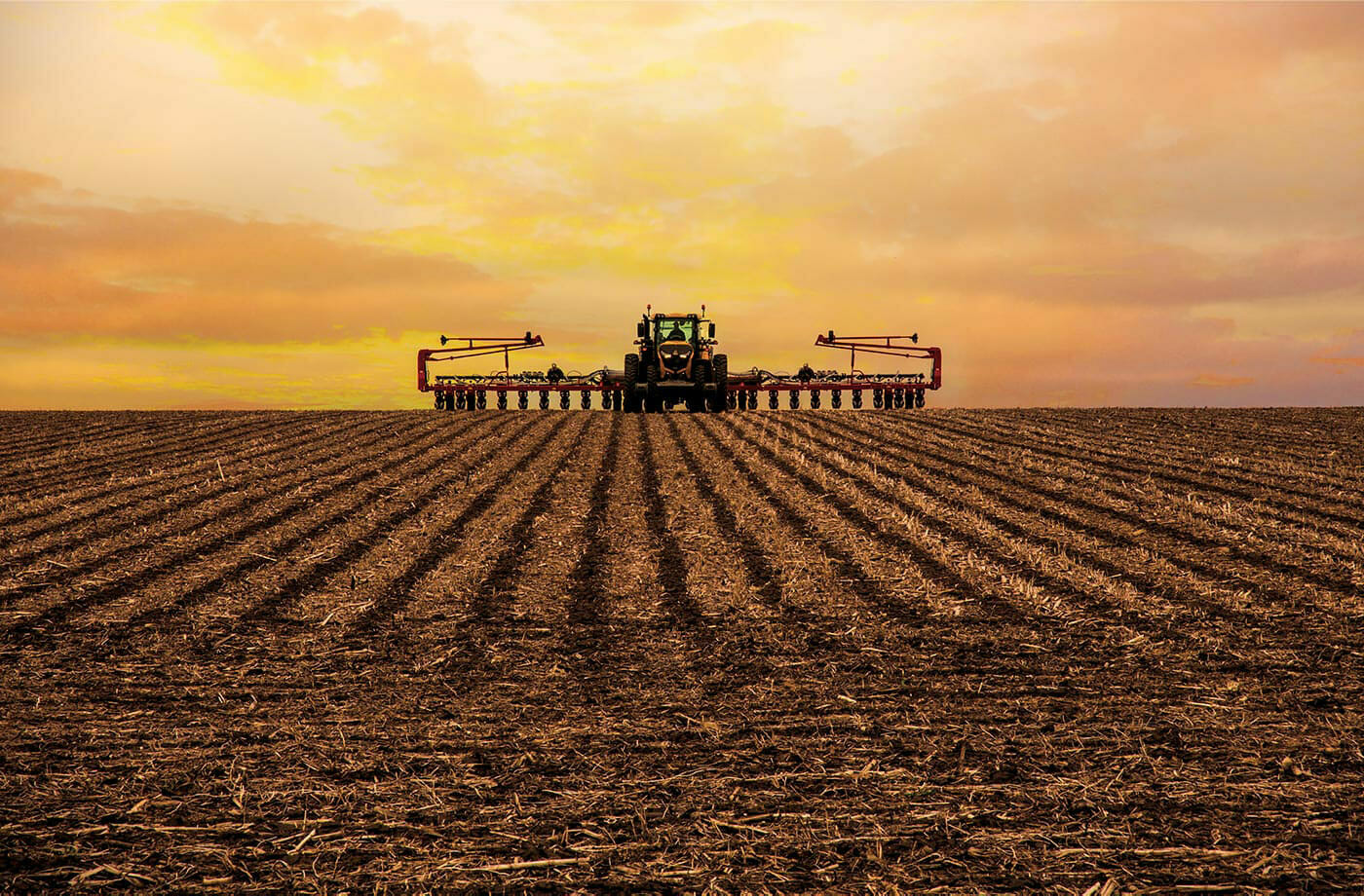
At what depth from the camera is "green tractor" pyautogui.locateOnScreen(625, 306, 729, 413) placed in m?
30.0

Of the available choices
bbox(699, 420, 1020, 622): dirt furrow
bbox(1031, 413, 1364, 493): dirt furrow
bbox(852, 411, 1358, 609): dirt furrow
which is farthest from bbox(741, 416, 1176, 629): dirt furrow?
bbox(1031, 413, 1364, 493): dirt furrow

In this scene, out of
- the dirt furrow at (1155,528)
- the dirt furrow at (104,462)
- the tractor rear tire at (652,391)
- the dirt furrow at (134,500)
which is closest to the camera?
the dirt furrow at (1155,528)

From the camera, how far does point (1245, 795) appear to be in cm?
487

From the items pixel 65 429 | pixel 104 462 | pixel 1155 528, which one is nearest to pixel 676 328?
pixel 65 429

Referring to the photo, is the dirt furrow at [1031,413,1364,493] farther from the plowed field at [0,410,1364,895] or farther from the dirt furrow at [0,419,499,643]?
the dirt furrow at [0,419,499,643]

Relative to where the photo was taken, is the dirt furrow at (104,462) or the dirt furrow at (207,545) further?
the dirt furrow at (104,462)

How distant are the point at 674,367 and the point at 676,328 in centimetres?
126

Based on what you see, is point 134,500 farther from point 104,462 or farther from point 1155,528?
point 1155,528

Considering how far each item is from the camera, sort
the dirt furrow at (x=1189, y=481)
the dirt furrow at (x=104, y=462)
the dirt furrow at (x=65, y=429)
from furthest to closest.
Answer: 1. the dirt furrow at (x=65, y=429)
2. the dirt furrow at (x=104, y=462)
3. the dirt furrow at (x=1189, y=481)

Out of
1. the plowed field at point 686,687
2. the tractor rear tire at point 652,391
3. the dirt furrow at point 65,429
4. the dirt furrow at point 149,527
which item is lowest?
the plowed field at point 686,687

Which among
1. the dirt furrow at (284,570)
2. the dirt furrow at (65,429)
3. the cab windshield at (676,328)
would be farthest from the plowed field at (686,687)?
the cab windshield at (676,328)

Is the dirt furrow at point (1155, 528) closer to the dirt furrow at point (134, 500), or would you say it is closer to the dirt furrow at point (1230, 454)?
the dirt furrow at point (1230, 454)

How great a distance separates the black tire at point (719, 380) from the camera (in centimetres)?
3101

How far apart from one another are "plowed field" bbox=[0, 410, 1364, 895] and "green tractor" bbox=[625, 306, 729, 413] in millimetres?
16049
